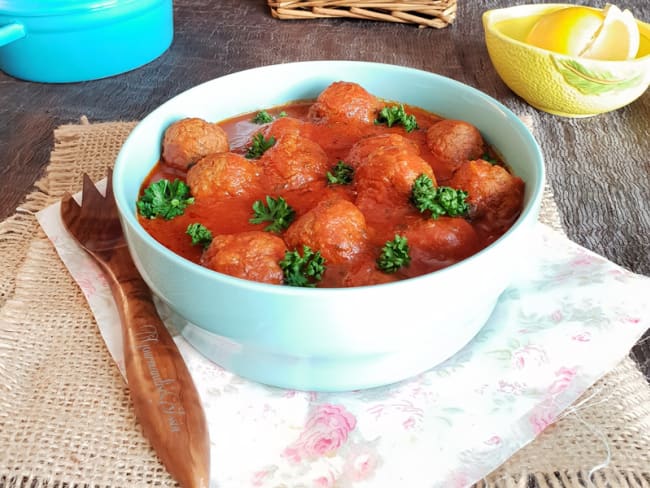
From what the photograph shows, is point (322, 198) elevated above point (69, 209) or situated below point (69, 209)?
above

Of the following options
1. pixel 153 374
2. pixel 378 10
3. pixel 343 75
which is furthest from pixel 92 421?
pixel 378 10

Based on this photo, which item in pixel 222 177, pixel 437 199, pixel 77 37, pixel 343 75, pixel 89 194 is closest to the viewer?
pixel 437 199

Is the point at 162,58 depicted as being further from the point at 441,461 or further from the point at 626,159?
the point at 441,461

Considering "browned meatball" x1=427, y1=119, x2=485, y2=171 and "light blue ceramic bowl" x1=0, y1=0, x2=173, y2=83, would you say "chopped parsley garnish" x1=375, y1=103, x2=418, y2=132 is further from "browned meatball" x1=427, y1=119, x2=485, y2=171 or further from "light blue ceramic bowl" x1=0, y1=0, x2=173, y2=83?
"light blue ceramic bowl" x1=0, y1=0, x2=173, y2=83

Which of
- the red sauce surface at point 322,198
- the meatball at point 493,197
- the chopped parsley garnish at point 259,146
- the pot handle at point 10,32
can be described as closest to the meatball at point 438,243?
the red sauce surface at point 322,198

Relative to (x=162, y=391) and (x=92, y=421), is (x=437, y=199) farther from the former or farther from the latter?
(x=92, y=421)

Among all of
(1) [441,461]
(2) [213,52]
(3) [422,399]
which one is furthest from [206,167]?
(2) [213,52]

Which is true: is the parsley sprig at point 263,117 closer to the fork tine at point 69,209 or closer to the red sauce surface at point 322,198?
the red sauce surface at point 322,198
